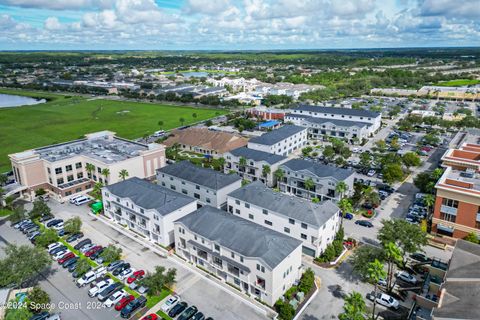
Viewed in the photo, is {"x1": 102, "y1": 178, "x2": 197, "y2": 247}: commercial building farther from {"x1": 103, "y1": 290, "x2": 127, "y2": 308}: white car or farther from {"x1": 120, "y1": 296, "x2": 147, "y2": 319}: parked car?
{"x1": 120, "y1": 296, "x2": 147, "y2": 319}: parked car

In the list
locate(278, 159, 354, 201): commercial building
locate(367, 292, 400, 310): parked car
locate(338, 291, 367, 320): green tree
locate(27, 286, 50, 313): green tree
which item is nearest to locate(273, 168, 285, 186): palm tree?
locate(278, 159, 354, 201): commercial building

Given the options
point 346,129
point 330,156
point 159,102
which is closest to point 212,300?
point 330,156

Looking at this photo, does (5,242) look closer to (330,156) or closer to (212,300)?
(212,300)

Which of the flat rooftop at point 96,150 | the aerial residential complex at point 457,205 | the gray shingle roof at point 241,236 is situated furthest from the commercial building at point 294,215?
the flat rooftop at point 96,150

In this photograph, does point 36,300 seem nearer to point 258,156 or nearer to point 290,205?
point 290,205

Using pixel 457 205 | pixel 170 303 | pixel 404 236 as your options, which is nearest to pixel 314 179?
pixel 404 236
